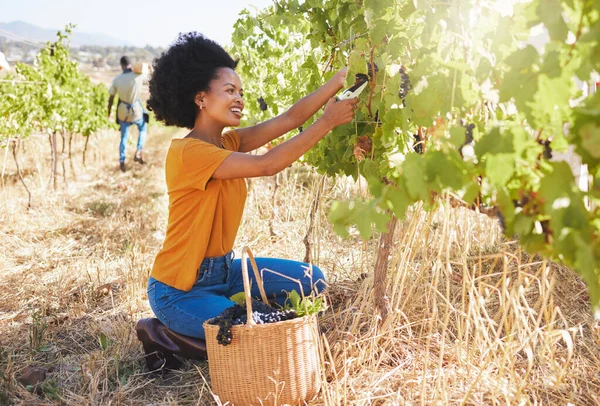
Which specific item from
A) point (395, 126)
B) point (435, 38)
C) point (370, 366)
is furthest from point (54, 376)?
point (435, 38)

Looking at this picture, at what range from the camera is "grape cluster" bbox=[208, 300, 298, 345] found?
185 cm

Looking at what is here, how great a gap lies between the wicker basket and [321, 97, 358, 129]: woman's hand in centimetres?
48

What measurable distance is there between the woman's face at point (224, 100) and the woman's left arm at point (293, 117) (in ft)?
0.63

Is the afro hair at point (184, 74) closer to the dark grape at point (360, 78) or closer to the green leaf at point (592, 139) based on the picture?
the dark grape at point (360, 78)

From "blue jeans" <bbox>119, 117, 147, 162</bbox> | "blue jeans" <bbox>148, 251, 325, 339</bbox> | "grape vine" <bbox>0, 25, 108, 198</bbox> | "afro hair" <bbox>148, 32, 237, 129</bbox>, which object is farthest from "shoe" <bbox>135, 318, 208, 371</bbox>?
"blue jeans" <bbox>119, 117, 147, 162</bbox>

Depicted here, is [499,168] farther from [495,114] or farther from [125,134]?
[125,134]

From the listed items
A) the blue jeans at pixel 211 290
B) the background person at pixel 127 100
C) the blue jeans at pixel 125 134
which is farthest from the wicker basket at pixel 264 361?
the background person at pixel 127 100

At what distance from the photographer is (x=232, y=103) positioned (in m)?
2.34

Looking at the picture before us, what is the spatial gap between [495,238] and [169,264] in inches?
73.6

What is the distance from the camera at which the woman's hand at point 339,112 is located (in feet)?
6.23

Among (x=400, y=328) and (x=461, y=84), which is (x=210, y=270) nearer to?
(x=400, y=328)

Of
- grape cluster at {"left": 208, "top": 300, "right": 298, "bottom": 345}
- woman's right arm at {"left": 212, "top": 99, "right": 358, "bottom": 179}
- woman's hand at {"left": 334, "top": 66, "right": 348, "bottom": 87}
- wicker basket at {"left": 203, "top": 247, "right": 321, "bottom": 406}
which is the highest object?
woman's hand at {"left": 334, "top": 66, "right": 348, "bottom": 87}

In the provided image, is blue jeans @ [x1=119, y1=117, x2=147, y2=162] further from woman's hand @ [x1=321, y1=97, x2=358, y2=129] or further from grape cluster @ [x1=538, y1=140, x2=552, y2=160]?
grape cluster @ [x1=538, y1=140, x2=552, y2=160]

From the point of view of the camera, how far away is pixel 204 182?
7.10 feet
